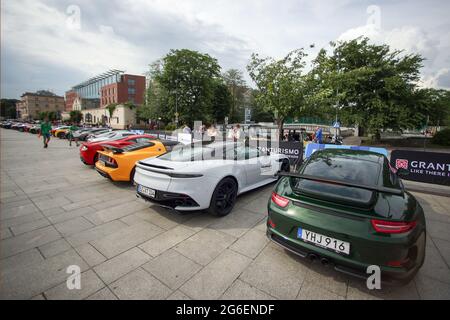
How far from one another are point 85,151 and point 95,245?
17.3 ft

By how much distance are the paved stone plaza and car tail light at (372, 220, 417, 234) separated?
2.44 feet

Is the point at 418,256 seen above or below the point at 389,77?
below

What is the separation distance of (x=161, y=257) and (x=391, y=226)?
252cm

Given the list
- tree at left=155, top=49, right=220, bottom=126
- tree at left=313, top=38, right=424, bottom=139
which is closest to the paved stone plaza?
tree at left=313, top=38, right=424, bottom=139

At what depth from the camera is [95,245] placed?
2844 mm

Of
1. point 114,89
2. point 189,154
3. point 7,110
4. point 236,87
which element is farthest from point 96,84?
point 189,154

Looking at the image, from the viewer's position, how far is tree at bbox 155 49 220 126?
3075cm

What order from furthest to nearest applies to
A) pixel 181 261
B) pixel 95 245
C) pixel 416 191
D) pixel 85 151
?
pixel 85 151, pixel 416 191, pixel 95 245, pixel 181 261

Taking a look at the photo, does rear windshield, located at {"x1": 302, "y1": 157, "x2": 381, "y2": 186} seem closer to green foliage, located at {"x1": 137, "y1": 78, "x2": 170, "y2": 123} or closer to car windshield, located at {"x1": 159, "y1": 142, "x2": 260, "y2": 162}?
car windshield, located at {"x1": 159, "y1": 142, "x2": 260, "y2": 162}

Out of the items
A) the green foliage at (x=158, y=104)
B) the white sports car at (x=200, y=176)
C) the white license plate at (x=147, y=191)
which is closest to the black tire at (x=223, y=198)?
the white sports car at (x=200, y=176)

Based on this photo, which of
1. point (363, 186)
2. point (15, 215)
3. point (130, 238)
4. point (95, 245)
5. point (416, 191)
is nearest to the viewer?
point (363, 186)

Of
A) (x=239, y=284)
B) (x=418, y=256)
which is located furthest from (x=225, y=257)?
(x=418, y=256)
